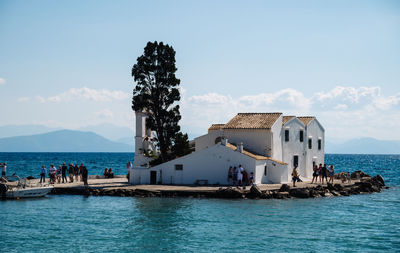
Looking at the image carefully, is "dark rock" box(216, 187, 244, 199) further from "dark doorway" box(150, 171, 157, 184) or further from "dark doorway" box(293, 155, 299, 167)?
"dark doorway" box(293, 155, 299, 167)

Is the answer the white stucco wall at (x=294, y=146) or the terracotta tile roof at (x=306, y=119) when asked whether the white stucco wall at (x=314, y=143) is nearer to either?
the terracotta tile roof at (x=306, y=119)

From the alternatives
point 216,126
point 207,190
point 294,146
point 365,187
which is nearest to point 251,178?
point 207,190

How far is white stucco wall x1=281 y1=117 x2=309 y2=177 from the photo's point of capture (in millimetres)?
44906

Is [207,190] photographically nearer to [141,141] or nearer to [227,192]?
[227,192]

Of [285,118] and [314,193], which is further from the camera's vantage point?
[285,118]

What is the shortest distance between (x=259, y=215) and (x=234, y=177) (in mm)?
8537

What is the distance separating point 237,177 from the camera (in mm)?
37688

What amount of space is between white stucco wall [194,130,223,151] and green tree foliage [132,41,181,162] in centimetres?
361

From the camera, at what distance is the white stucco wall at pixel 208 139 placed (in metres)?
45.5

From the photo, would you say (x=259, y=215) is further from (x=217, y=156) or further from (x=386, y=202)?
(x=386, y=202)

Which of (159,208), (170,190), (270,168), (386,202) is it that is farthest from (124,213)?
(386,202)

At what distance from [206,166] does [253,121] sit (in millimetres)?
7403

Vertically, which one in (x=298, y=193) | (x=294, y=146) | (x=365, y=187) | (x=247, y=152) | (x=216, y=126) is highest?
(x=216, y=126)

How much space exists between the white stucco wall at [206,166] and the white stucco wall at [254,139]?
3267 millimetres
